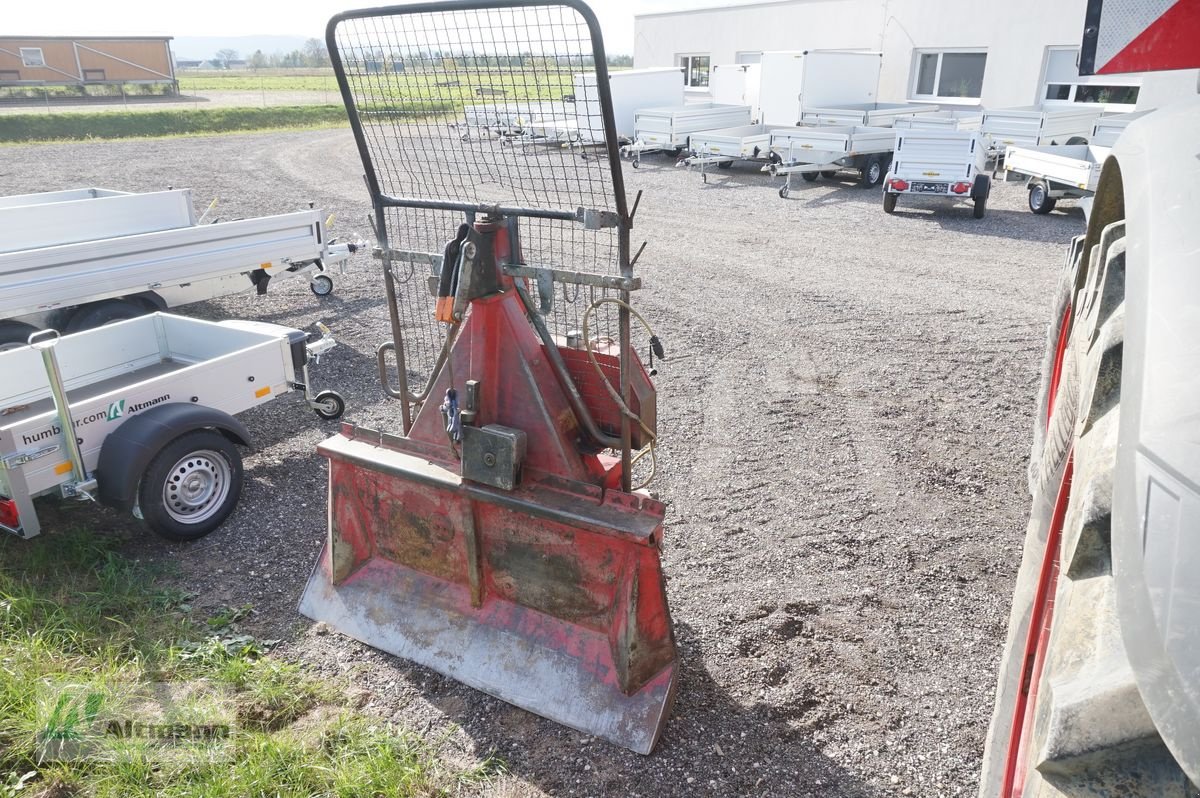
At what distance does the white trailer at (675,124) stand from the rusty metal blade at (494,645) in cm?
1612

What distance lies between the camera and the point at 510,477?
2875 mm

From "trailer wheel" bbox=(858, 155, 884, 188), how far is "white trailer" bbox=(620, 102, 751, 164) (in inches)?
171

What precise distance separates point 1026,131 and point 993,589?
45.7 feet

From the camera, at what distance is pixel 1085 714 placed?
1250mm

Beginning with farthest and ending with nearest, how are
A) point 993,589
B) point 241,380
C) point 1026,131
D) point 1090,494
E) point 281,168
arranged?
point 281,168
point 1026,131
point 241,380
point 993,589
point 1090,494

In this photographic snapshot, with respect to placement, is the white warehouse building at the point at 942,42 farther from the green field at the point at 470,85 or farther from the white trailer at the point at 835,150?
the green field at the point at 470,85

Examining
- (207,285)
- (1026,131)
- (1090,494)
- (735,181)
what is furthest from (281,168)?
(1090,494)

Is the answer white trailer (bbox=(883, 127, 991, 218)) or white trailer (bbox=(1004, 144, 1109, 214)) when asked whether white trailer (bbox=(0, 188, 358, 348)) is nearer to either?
white trailer (bbox=(883, 127, 991, 218))

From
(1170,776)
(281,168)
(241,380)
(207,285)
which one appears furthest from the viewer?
(281,168)

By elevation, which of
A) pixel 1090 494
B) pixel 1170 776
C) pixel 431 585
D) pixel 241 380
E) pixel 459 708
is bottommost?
pixel 459 708

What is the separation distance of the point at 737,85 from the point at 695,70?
588 centimetres

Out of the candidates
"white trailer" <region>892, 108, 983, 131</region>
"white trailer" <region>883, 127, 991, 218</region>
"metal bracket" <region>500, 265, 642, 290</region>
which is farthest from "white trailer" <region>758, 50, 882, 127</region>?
"metal bracket" <region>500, 265, 642, 290</region>

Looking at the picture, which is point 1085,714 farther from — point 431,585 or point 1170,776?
point 431,585

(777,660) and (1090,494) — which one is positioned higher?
(1090,494)
